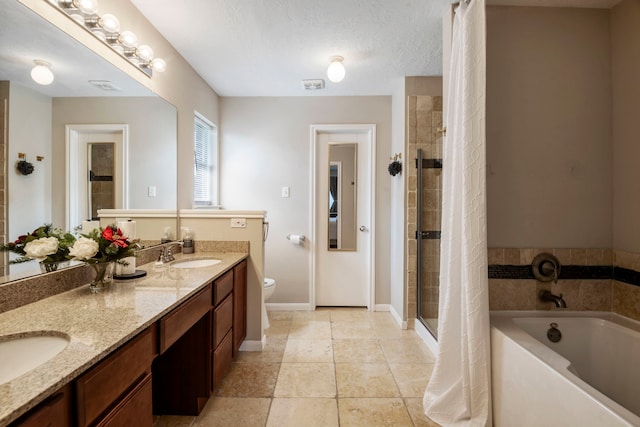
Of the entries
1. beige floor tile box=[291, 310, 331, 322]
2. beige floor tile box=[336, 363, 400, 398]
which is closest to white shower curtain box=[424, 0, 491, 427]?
beige floor tile box=[336, 363, 400, 398]

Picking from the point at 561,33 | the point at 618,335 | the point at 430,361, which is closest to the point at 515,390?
the point at 618,335

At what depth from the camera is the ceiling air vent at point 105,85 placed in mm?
Result: 1476

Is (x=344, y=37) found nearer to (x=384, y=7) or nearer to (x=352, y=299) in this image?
(x=384, y=7)

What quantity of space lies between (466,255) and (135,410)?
4.78ft

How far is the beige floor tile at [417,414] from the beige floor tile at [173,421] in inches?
46.5

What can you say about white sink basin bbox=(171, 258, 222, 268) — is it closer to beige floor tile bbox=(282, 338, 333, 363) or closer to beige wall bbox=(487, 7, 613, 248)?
beige floor tile bbox=(282, 338, 333, 363)

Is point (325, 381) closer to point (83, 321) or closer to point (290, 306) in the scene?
point (290, 306)

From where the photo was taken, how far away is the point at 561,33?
168 centimetres

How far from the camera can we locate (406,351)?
2291 mm

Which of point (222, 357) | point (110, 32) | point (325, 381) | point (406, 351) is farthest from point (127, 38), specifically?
point (406, 351)

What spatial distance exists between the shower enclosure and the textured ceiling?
346mm

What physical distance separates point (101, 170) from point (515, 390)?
2.22 meters

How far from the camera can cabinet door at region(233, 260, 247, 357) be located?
200 cm

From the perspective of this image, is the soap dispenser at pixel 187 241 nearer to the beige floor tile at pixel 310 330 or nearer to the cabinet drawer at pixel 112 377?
the beige floor tile at pixel 310 330
